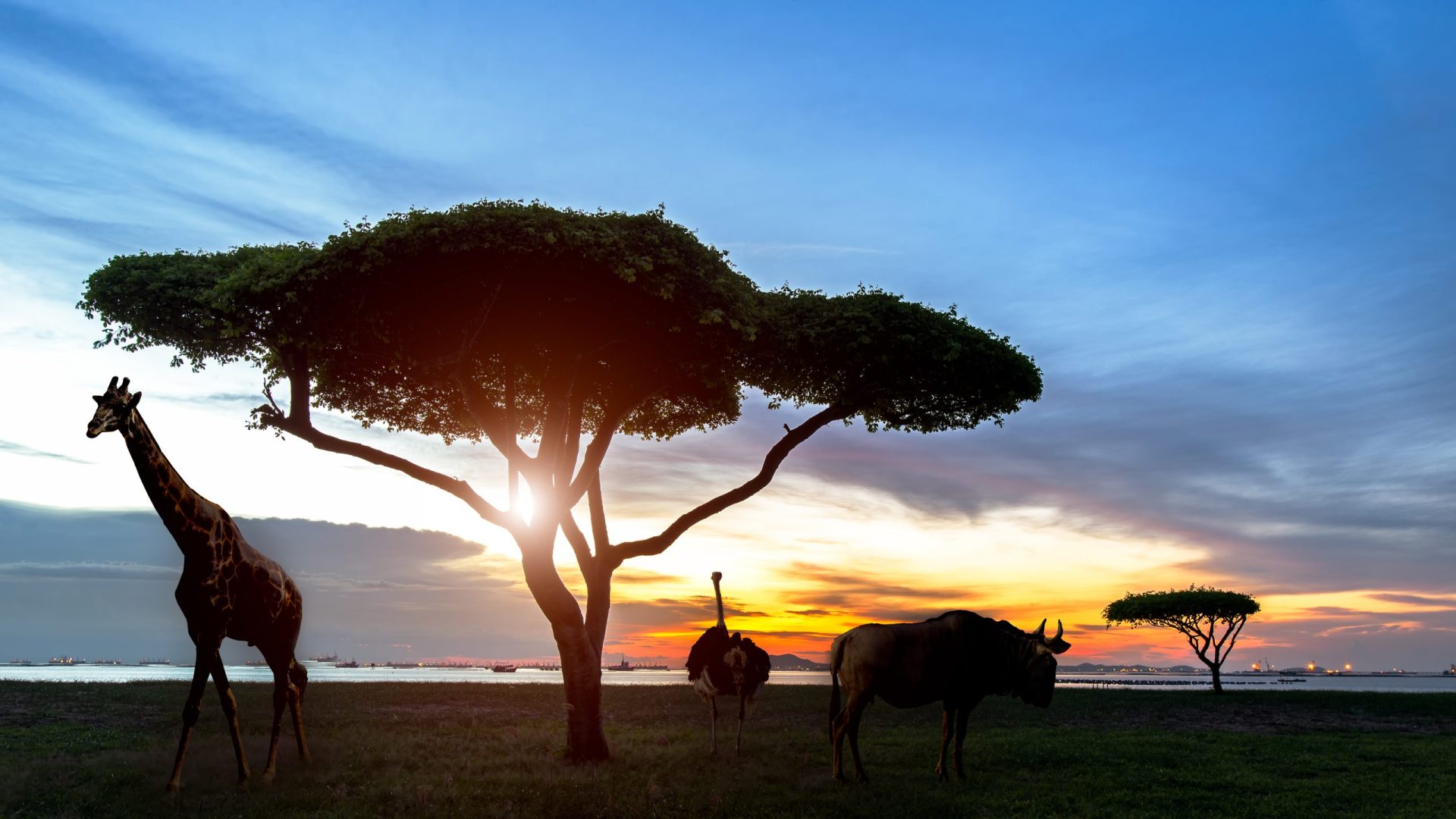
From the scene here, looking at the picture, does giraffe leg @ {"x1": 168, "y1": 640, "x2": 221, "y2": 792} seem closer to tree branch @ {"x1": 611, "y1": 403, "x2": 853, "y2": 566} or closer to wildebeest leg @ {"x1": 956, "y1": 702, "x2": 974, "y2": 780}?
tree branch @ {"x1": 611, "y1": 403, "x2": 853, "y2": 566}

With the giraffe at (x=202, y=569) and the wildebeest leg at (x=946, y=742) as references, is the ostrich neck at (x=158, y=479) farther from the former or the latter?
the wildebeest leg at (x=946, y=742)

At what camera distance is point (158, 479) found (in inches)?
528

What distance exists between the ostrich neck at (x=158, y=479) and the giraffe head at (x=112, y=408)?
0.58 feet

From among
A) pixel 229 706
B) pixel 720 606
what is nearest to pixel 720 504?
pixel 720 606

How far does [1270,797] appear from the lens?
16.3 m

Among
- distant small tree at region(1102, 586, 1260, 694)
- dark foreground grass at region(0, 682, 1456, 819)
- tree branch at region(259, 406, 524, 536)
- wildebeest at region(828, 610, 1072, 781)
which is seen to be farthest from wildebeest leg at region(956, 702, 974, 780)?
distant small tree at region(1102, 586, 1260, 694)

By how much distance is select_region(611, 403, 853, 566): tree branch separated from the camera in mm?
21516

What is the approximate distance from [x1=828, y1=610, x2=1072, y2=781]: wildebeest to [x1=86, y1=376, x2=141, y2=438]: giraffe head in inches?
501

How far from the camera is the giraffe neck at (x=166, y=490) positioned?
43.5ft

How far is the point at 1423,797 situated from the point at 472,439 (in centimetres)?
2353

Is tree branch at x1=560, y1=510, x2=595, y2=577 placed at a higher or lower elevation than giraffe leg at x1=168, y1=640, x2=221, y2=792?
higher

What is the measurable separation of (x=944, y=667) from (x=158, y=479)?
534 inches

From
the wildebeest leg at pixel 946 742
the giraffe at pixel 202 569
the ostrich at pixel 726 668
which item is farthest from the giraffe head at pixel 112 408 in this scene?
the wildebeest leg at pixel 946 742

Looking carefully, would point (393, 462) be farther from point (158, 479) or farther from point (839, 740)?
point (839, 740)
